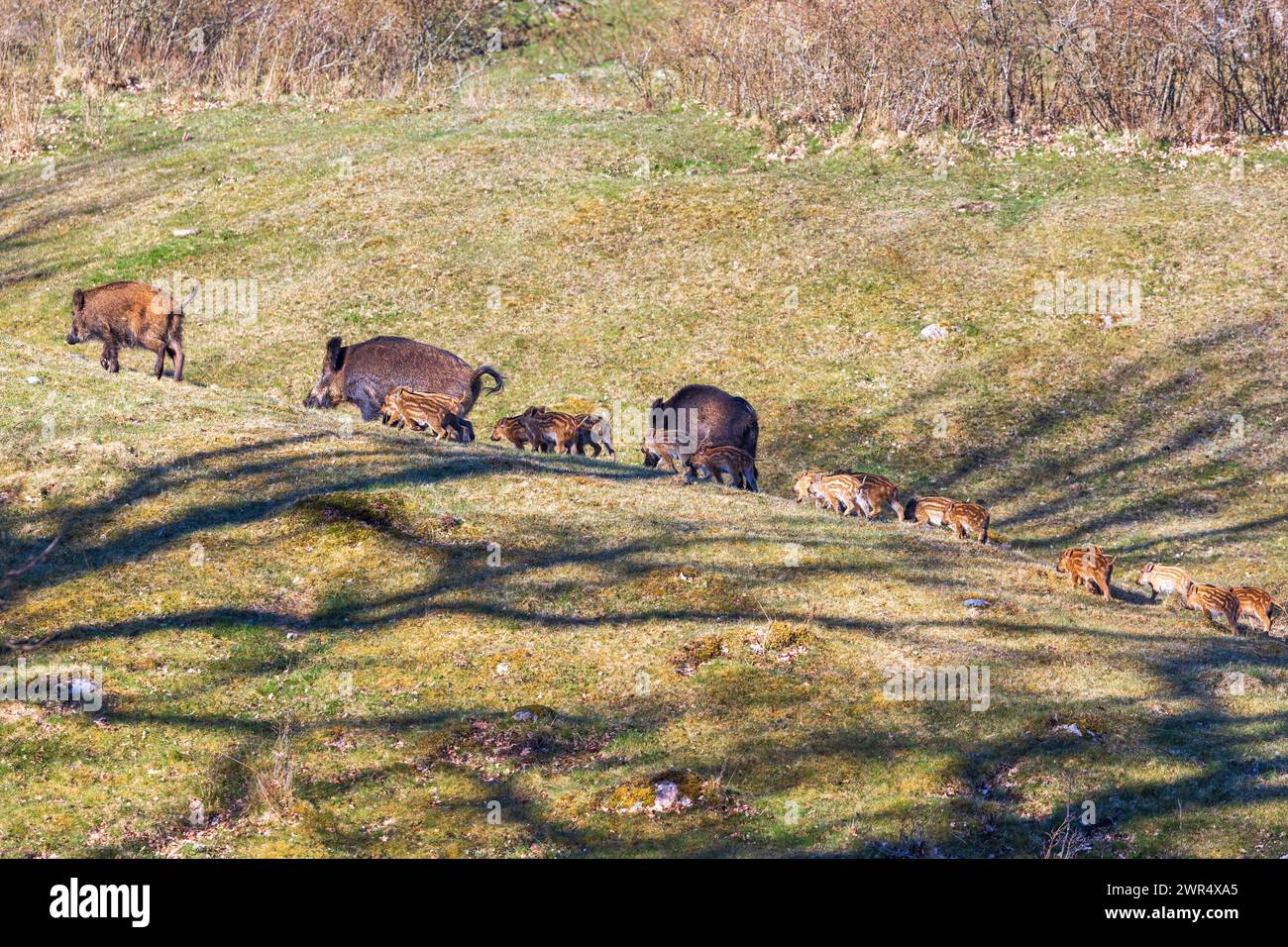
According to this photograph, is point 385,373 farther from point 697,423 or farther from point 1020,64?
point 1020,64

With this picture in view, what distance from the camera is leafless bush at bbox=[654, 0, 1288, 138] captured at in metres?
39.1

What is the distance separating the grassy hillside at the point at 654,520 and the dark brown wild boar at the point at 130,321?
0.60 meters

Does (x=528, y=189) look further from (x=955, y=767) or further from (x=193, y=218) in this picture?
(x=955, y=767)

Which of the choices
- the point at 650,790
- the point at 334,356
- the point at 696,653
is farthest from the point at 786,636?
the point at 334,356

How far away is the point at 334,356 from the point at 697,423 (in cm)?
641

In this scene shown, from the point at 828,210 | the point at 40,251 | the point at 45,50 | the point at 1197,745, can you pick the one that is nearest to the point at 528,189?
the point at 828,210

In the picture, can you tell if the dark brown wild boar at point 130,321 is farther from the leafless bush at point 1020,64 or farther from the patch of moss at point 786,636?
the leafless bush at point 1020,64

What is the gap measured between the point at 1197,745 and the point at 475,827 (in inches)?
260

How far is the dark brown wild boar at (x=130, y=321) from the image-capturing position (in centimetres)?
2536

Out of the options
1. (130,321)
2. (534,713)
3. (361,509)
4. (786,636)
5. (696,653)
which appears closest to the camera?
(534,713)

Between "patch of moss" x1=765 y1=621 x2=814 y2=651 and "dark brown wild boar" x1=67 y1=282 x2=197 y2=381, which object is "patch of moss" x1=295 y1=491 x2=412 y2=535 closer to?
"patch of moss" x1=765 y1=621 x2=814 y2=651

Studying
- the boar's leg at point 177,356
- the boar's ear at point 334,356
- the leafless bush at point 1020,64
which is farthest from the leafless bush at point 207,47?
the boar's ear at point 334,356

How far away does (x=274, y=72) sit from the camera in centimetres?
4841

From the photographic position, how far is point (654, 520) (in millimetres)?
18797
